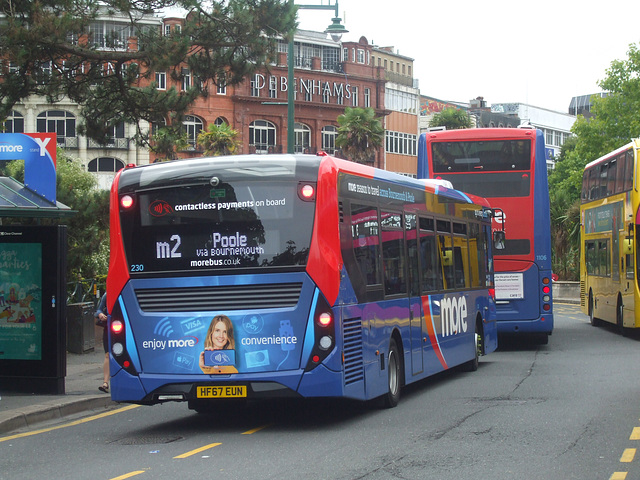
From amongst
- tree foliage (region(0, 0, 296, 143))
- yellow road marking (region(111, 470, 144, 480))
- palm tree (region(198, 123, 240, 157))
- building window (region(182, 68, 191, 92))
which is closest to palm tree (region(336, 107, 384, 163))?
palm tree (region(198, 123, 240, 157))

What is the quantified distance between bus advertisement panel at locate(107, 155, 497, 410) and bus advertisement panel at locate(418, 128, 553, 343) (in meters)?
10.2

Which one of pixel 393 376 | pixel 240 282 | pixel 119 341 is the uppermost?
pixel 240 282

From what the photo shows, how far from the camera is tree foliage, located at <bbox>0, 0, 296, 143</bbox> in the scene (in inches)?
731

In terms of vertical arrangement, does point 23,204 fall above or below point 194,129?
below

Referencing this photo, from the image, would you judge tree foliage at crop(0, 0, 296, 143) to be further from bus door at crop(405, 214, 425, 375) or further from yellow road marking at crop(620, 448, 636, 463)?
yellow road marking at crop(620, 448, 636, 463)

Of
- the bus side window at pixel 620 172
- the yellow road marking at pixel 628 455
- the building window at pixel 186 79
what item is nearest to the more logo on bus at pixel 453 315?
the yellow road marking at pixel 628 455

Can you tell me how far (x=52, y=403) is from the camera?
45.9ft

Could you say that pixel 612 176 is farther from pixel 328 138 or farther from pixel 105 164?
pixel 328 138

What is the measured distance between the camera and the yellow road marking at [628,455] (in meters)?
9.22

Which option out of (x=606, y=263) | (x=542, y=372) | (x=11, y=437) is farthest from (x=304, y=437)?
(x=606, y=263)

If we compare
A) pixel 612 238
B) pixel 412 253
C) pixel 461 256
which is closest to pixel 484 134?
pixel 461 256

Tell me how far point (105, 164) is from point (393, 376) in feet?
209

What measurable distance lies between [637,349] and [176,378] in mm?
14228

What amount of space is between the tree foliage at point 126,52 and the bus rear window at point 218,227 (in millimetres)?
7850
